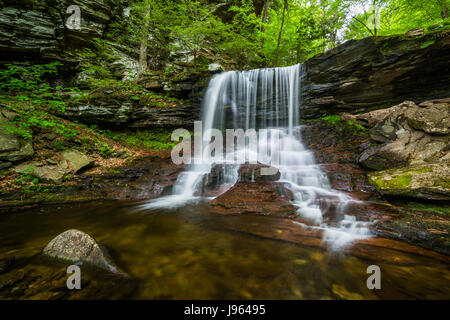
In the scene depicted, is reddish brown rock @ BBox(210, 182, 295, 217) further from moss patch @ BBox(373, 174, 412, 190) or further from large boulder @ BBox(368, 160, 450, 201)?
large boulder @ BBox(368, 160, 450, 201)

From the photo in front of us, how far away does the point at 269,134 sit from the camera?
358 inches

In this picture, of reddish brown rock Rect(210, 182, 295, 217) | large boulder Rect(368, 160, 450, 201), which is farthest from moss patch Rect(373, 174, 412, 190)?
reddish brown rock Rect(210, 182, 295, 217)

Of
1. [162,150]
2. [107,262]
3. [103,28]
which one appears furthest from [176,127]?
[107,262]

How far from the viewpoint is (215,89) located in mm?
9867

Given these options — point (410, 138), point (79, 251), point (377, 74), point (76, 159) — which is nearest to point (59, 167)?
point (76, 159)

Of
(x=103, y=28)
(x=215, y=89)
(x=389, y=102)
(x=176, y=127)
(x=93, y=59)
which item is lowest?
(x=176, y=127)

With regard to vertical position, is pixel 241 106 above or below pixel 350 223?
above

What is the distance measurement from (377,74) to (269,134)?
4.89 m

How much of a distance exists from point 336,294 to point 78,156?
7.81m

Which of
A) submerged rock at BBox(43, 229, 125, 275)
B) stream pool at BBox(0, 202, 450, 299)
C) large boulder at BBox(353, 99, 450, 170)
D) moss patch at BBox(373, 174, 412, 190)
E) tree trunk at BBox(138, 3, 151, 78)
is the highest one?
tree trunk at BBox(138, 3, 151, 78)

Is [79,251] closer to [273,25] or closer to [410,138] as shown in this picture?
[410,138]

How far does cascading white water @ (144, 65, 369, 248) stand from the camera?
14.7ft

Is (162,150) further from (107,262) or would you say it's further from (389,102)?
(389,102)

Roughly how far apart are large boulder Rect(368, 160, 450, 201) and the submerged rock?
544 cm
